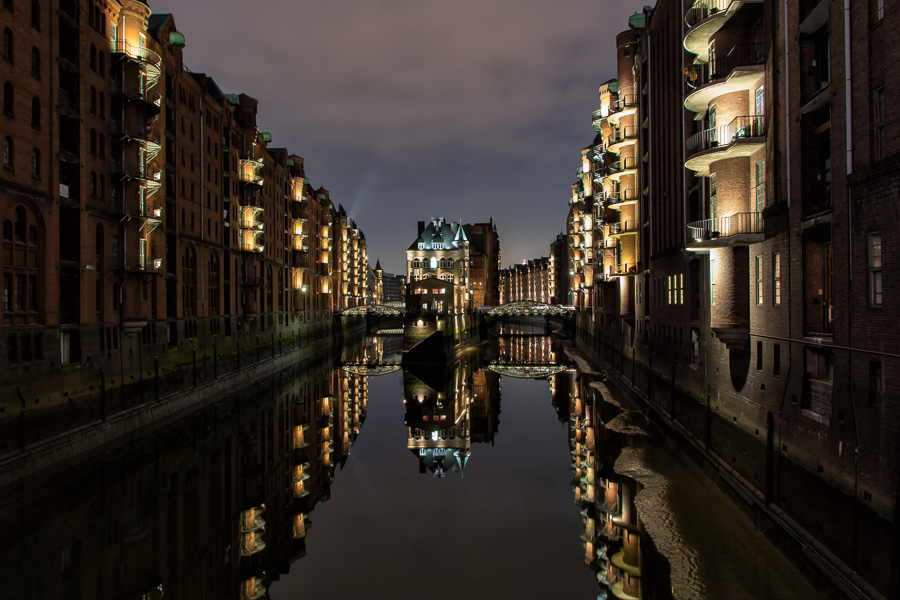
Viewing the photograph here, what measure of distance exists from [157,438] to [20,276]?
810 centimetres

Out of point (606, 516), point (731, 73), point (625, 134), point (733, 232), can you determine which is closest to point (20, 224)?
point (606, 516)

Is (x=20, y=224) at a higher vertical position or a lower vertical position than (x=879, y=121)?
lower

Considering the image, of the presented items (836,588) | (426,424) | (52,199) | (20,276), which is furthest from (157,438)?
(836,588)

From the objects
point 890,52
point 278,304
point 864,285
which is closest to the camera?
point 890,52

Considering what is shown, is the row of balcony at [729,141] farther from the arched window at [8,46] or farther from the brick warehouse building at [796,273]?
the arched window at [8,46]

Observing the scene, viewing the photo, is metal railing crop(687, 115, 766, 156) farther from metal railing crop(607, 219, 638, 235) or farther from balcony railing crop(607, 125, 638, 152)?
balcony railing crop(607, 125, 638, 152)

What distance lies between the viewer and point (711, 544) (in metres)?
13.4

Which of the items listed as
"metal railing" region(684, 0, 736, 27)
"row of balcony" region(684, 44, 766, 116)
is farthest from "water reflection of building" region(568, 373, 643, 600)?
"metal railing" region(684, 0, 736, 27)

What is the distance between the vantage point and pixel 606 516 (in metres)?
16.8

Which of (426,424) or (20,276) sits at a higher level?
(20,276)

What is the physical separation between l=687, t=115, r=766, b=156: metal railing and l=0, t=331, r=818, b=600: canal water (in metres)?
11.1

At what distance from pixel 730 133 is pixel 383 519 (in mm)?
17670

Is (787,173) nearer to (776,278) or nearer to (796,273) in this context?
(796,273)

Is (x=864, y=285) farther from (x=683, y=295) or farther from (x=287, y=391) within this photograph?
(x=287, y=391)
